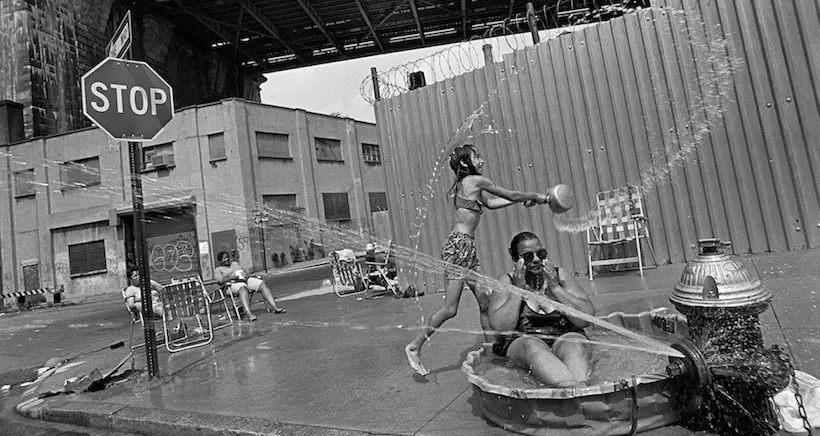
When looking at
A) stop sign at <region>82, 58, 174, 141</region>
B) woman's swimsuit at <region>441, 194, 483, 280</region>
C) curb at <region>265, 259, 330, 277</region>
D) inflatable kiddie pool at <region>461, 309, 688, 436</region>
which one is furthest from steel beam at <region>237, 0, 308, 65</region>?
inflatable kiddie pool at <region>461, 309, 688, 436</region>

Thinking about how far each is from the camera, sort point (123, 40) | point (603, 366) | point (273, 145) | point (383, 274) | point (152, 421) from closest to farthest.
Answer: point (603, 366) < point (152, 421) < point (123, 40) < point (383, 274) < point (273, 145)

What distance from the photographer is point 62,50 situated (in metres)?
25.7

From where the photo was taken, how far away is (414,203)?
311 inches

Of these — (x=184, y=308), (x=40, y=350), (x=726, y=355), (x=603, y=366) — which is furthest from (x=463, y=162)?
(x=40, y=350)

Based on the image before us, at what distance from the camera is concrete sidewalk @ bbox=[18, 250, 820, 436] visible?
3.06 metres

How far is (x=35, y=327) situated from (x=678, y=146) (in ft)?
53.4

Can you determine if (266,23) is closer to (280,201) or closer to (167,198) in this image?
(280,201)

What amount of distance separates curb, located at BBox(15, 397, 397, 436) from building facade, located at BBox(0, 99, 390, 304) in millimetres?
19539

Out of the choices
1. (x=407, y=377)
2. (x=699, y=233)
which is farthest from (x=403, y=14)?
(x=407, y=377)

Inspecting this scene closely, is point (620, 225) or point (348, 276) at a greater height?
point (620, 225)

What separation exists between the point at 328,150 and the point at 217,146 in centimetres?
682

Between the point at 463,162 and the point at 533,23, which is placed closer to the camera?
the point at 463,162

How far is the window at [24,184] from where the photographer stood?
86.4 feet

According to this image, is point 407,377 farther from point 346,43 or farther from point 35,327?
point 346,43
